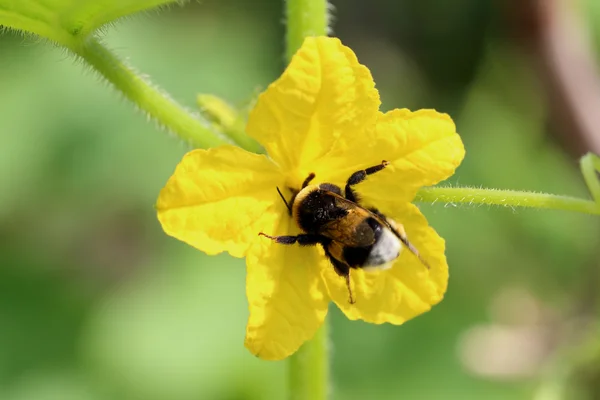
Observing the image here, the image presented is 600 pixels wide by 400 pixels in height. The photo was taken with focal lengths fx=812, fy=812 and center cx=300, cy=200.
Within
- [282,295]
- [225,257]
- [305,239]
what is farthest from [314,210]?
[225,257]

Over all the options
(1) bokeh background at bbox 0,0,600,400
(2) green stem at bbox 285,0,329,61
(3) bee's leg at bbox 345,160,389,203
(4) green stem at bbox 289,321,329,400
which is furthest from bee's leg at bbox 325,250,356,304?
(1) bokeh background at bbox 0,0,600,400

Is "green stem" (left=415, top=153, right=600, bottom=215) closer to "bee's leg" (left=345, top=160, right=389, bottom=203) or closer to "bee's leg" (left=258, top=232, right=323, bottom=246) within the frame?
"bee's leg" (left=345, top=160, right=389, bottom=203)

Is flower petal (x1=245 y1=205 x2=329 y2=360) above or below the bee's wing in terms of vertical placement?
below

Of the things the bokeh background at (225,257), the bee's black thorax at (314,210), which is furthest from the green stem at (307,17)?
the bokeh background at (225,257)

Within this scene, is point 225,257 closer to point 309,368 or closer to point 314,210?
point 309,368

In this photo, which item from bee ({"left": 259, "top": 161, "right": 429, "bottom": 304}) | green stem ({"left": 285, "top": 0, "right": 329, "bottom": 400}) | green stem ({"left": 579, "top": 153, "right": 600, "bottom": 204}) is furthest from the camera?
green stem ({"left": 285, "top": 0, "right": 329, "bottom": 400})

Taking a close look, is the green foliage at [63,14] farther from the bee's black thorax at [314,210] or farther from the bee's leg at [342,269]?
the bee's leg at [342,269]
